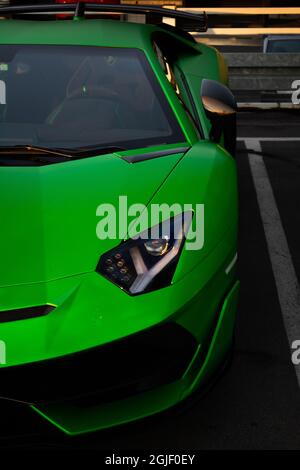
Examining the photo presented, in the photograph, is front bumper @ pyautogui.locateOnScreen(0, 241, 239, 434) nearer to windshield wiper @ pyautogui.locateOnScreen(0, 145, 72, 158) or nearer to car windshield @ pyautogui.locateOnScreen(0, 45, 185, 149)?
windshield wiper @ pyautogui.locateOnScreen(0, 145, 72, 158)

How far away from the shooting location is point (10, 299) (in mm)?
2703

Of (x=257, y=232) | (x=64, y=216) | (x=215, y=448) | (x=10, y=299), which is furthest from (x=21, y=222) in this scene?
(x=257, y=232)

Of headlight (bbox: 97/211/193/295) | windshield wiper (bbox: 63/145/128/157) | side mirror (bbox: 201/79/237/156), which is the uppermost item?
side mirror (bbox: 201/79/237/156)

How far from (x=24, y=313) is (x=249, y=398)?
3.70 ft

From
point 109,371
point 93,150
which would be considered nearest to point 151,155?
point 93,150

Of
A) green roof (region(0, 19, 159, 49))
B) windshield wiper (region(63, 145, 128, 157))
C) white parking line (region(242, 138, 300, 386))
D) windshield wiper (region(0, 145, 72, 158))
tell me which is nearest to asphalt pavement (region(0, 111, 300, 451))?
white parking line (region(242, 138, 300, 386))

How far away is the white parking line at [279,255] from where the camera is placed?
4.23 m

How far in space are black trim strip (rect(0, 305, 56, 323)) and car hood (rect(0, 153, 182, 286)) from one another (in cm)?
14

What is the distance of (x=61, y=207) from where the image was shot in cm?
310

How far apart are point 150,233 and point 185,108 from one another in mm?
1371

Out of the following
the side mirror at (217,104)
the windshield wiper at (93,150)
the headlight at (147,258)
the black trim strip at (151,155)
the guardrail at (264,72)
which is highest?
the guardrail at (264,72)

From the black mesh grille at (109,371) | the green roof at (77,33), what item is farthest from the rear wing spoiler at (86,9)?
the black mesh grille at (109,371)

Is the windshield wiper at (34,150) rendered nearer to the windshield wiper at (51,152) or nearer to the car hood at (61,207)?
the windshield wiper at (51,152)

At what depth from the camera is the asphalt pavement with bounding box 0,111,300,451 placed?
2674mm
